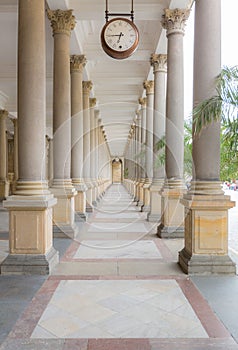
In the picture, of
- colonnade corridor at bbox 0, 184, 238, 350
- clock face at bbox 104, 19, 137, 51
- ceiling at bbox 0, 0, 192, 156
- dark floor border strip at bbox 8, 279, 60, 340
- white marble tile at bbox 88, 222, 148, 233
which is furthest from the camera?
white marble tile at bbox 88, 222, 148, 233

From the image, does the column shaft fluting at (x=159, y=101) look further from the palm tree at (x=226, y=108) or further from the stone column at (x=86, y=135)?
the palm tree at (x=226, y=108)

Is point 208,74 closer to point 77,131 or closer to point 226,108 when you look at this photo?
point 226,108

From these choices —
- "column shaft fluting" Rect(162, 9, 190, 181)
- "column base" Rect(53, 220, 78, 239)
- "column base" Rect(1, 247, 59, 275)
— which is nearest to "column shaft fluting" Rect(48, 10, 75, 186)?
"column base" Rect(53, 220, 78, 239)

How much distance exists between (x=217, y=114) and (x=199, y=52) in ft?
6.80

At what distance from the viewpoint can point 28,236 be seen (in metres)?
6.36

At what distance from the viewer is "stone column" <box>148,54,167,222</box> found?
12812mm

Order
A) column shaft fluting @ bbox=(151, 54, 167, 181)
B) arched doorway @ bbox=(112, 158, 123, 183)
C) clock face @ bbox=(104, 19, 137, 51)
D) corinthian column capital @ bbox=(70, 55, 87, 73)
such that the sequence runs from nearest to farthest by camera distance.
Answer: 1. clock face @ bbox=(104, 19, 137, 51)
2. column shaft fluting @ bbox=(151, 54, 167, 181)
3. corinthian column capital @ bbox=(70, 55, 87, 73)
4. arched doorway @ bbox=(112, 158, 123, 183)

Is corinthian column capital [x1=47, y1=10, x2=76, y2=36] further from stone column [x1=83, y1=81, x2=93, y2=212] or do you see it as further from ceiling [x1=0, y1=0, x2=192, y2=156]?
stone column [x1=83, y1=81, x2=93, y2=212]

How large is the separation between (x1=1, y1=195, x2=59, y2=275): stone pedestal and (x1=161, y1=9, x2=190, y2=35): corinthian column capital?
6.16m

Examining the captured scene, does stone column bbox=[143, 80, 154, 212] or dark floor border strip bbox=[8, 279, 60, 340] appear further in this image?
stone column bbox=[143, 80, 154, 212]

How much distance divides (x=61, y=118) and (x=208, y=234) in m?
5.36

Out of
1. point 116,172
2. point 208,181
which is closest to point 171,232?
point 208,181

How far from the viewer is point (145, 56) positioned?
14.6 meters

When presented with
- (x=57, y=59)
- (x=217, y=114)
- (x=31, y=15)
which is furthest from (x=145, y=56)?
(x=217, y=114)
